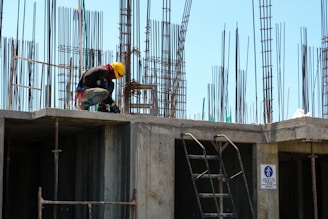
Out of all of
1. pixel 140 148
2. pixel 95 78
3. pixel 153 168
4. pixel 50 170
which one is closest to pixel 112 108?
pixel 95 78

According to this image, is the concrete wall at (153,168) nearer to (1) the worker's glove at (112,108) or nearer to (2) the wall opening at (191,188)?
(1) the worker's glove at (112,108)

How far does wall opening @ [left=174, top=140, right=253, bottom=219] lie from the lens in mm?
13328

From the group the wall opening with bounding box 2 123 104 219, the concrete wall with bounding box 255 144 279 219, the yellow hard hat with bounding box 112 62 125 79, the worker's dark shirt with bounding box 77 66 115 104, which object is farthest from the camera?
the concrete wall with bounding box 255 144 279 219

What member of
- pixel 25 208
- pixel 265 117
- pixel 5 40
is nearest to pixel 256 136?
pixel 265 117

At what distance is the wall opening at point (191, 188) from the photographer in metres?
13.3

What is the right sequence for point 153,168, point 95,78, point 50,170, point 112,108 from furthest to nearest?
point 50,170 → point 112,108 → point 95,78 → point 153,168

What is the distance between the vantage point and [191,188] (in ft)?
50.1

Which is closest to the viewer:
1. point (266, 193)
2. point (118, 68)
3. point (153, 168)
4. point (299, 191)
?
point (153, 168)

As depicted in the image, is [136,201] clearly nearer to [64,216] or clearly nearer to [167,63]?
[64,216]

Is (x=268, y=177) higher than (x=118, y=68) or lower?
lower

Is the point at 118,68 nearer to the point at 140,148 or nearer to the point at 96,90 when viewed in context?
the point at 96,90

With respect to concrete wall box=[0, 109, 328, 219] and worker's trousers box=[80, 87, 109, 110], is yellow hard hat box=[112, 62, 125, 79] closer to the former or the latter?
worker's trousers box=[80, 87, 109, 110]

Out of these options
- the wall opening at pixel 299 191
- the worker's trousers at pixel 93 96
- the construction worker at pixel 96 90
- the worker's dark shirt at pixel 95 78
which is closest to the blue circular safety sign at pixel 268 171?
the construction worker at pixel 96 90

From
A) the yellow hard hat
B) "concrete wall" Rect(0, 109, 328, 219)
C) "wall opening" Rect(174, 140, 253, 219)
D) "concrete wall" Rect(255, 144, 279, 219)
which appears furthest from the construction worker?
"concrete wall" Rect(255, 144, 279, 219)
